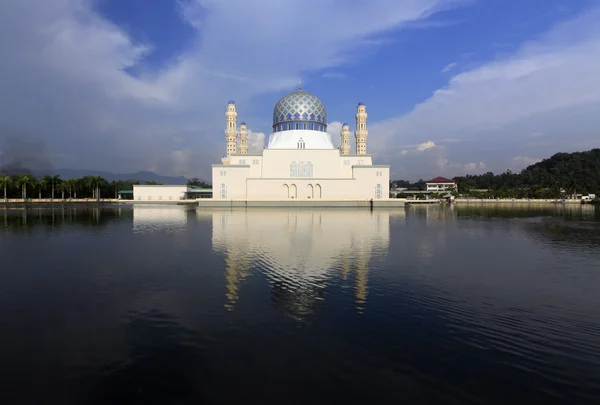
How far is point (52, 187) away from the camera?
57.1 m

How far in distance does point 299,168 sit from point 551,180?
2457 inches

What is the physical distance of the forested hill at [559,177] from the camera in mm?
72188

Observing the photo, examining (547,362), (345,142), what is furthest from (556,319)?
(345,142)

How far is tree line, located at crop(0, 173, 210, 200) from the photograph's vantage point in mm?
53903

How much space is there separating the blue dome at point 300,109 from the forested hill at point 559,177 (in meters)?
43.0

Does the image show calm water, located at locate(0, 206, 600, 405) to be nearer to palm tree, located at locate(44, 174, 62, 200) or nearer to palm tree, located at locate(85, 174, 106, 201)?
palm tree, located at locate(85, 174, 106, 201)

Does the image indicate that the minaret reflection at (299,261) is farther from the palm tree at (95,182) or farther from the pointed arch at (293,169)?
the palm tree at (95,182)

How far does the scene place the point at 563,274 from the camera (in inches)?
384

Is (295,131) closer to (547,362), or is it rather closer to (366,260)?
(366,260)

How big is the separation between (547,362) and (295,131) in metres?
42.5

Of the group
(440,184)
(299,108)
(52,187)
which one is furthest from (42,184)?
(440,184)

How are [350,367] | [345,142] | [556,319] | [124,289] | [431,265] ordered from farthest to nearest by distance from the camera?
[345,142] < [431,265] < [124,289] < [556,319] < [350,367]

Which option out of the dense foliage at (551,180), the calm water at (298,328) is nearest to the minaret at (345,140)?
the dense foliage at (551,180)

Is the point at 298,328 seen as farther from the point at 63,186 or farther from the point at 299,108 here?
the point at 63,186
